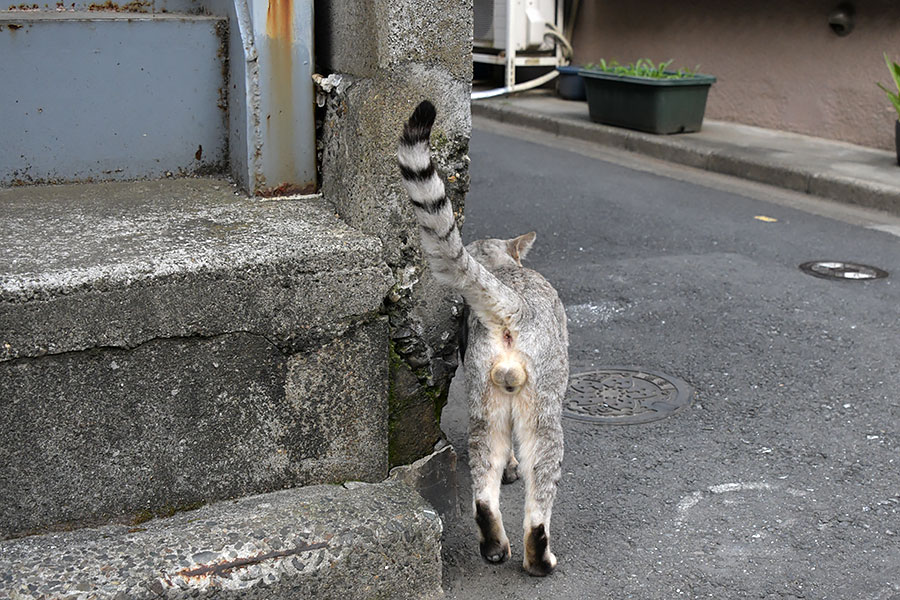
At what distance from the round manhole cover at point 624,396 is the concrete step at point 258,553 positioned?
→ 1442 mm

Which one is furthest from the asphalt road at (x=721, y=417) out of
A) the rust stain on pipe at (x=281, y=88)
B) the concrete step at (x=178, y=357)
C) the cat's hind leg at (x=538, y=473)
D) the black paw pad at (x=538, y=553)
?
the rust stain on pipe at (x=281, y=88)

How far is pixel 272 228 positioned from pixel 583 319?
2.77 m

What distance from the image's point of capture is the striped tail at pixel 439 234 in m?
2.59

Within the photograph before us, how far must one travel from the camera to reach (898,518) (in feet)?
11.4

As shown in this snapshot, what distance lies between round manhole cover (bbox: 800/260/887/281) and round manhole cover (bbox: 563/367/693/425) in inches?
83.0

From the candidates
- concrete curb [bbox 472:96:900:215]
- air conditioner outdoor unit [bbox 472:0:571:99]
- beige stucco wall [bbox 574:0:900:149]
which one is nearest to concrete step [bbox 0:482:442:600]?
concrete curb [bbox 472:96:900:215]

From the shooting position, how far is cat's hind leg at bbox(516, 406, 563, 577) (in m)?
3.10

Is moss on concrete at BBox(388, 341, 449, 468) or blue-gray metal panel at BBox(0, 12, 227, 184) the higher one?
blue-gray metal panel at BBox(0, 12, 227, 184)

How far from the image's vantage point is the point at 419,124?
257cm

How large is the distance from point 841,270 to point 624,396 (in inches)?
103

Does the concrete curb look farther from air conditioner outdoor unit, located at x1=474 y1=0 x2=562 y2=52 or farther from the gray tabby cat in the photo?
the gray tabby cat

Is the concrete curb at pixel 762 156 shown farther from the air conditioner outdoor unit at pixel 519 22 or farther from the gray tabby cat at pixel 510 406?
the gray tabby cat at pixel 510 406

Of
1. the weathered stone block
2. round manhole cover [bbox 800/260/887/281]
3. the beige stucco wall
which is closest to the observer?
the weathered stone block

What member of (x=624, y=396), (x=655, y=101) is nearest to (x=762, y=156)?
(x=655, y=101)
